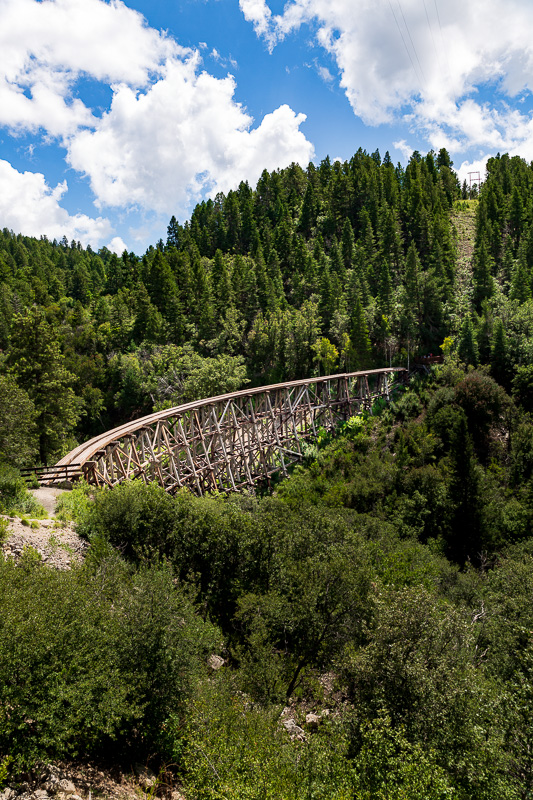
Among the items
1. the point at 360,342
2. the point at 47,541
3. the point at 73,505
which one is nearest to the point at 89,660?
the point at 47,541

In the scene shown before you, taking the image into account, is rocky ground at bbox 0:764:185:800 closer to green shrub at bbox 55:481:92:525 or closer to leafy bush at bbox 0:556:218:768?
leafy bush at bbox 0:556:218:768

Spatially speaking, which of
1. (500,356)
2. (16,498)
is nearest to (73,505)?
(16,498)

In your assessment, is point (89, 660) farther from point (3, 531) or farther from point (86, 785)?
point (3, 531)

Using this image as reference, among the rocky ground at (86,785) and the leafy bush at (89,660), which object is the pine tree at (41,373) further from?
the rocky ground at (86,785)

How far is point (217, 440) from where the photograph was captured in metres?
33.1

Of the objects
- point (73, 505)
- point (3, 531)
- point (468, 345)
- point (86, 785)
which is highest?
point (468, 345)

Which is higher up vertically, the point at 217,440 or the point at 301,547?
the point at 217,440

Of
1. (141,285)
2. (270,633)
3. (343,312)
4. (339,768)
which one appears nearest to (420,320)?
(343,312)

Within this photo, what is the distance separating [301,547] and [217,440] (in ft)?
56.2

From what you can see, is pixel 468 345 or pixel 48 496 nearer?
pixel 48 496

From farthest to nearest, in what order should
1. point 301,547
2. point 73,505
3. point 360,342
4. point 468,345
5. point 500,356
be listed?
point 360,342 < point 468,345 < point 500,356 < point 301,547 < point 73,505

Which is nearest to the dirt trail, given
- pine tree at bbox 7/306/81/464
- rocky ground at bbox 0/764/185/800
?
rocky ground at bbox 0/764/185/800

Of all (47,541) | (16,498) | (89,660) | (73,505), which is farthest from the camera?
(73,505)

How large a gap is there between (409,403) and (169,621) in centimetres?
3654
